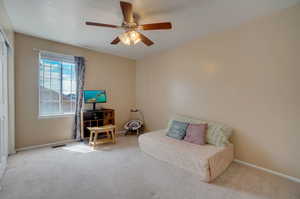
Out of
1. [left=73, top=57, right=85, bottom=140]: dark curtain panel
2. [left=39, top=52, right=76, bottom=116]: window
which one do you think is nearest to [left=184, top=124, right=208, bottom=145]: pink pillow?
[left=73, top=57, right=85, bottom=140]: dark curtain panel

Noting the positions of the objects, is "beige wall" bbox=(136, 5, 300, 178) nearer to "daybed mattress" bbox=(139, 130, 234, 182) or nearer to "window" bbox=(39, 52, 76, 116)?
"daybed mattress" bbox=(139, 130, 234, 182)

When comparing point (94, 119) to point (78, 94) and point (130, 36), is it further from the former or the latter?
point (130, 36)

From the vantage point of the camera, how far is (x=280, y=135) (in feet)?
7.78

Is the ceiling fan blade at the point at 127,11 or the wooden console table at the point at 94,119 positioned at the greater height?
the ceiling fan blade at the point at 127,11

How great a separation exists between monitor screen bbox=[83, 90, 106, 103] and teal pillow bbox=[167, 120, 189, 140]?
2.13 m

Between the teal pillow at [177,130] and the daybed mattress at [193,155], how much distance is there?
0.13 meters

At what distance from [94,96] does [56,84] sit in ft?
3.18

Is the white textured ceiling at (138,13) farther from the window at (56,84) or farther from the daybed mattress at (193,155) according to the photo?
the daybed mattress at (193,155)

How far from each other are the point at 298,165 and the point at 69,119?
15.6 ft

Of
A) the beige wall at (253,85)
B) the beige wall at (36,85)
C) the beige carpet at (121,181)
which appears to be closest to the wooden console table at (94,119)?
Answer: the beige wall at (36,85)

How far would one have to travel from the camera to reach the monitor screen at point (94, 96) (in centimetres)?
400

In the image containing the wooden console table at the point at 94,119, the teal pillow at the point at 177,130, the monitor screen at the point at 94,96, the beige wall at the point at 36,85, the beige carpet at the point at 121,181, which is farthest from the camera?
the monitor screen at the point at 94,96

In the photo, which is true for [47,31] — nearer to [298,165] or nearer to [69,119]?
[69,119]

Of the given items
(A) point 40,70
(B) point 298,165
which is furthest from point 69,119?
(B) point 298,165
